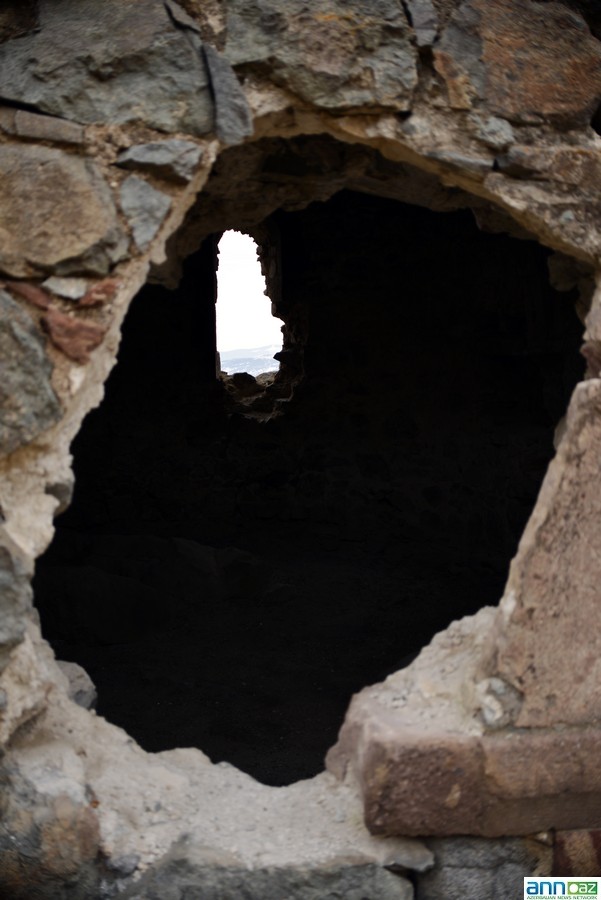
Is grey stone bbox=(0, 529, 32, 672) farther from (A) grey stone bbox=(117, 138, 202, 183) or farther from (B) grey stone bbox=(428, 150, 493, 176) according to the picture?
(B) grey stone bbox=(428, 150, 493, 176)

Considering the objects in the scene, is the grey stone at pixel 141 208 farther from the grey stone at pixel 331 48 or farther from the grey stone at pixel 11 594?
the grey stone at pixel 11 594

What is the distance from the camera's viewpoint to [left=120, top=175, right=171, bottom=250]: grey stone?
202 centimetres

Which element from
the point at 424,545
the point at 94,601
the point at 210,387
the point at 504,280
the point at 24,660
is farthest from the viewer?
the point at 210,387

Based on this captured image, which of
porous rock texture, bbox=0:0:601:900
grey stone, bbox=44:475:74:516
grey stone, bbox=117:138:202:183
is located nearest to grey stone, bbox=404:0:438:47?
porous rock texture, bbox=0:0:601:900

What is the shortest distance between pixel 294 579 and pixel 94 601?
148cm

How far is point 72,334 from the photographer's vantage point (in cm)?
197

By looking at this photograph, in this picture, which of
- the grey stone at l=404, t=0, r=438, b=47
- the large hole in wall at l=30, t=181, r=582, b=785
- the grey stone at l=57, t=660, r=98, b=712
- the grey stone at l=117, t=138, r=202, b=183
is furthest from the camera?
the large hole in wall at l=30, t=181, r=582, b=785

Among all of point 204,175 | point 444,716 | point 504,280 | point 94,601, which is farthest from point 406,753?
point 504,280

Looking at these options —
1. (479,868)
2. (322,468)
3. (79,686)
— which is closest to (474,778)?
(479,868)

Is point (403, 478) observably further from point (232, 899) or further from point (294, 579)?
point (232, 899)

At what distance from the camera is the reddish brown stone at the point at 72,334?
1954 millimetres

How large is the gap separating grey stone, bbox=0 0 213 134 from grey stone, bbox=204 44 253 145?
0.07ft

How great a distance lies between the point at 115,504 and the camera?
662 centimetres

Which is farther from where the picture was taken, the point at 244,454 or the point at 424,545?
the point at 244,454
